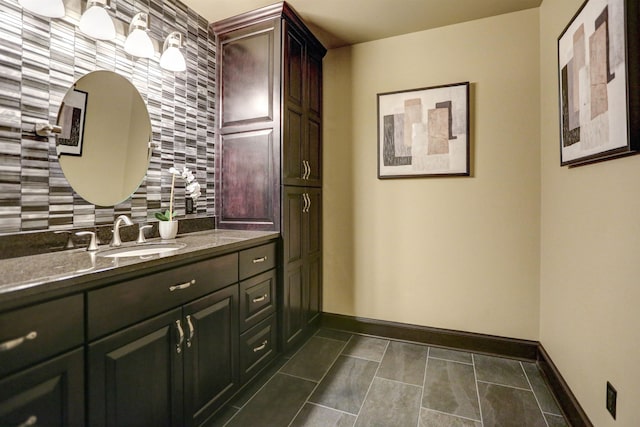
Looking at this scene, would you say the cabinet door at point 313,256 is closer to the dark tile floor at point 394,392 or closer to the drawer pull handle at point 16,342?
the dark tile floor at point 394,392

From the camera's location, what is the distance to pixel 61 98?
58.6 inches

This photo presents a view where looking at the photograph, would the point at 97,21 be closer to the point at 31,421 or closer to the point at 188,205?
the point at 188,205

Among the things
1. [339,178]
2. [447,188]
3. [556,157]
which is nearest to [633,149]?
[556,157]

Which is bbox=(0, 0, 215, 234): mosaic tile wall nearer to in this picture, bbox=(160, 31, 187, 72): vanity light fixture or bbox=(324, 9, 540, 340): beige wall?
bbox=(160, 31, 187, 72): vanity light fixture

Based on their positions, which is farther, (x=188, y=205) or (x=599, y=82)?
(x=188, y=205)

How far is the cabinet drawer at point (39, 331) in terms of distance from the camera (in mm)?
827

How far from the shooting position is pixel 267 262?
6.73ft

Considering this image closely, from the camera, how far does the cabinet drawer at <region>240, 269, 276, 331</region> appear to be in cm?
181

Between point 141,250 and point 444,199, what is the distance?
6.98 ft

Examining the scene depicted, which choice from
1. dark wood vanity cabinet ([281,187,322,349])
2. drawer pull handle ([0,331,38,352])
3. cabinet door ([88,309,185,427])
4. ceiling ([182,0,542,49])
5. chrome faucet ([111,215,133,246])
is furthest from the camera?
dark wood vanity cabinet ([281,187,322,349])

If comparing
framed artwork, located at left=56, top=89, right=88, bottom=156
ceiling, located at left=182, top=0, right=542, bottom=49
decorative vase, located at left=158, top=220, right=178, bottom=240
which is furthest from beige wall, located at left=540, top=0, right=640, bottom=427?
framed artwork, located at left=56, top=89, right=88, bottom=156

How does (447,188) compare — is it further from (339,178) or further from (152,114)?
(152,114)

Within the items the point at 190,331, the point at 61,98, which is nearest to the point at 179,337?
the point at 190,331

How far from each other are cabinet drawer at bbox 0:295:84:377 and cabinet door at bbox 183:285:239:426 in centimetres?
47
